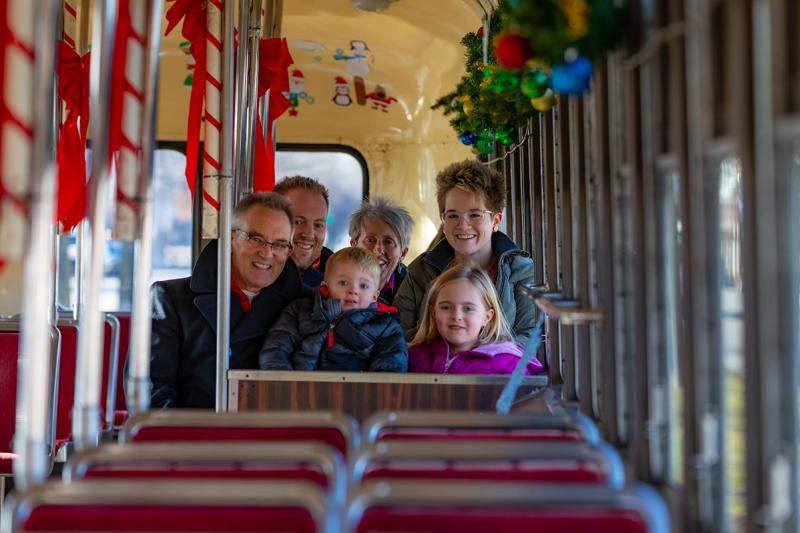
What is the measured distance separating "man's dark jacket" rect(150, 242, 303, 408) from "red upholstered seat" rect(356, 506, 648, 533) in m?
2.15

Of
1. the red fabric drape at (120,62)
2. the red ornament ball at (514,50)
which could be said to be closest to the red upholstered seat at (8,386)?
the red fabric drape at (120,62)

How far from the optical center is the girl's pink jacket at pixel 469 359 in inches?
139

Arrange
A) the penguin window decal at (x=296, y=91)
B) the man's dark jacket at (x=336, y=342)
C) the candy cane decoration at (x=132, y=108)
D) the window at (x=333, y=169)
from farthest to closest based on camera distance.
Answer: the window at (x=333, y=169) → the penguin window decal at (x=296, y=91) → the man's dark jacket at (x=336, y=342) → the candy cane decoration at (x=132, y=108)

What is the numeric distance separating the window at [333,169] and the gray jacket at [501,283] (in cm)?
279

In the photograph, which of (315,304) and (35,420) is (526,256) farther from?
(35,420)

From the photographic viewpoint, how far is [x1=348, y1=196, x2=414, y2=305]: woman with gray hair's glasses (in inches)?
189

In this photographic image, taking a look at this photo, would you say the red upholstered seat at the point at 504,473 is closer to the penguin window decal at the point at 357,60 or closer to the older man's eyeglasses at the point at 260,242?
the older man's eyeglasses at the point at 260,242

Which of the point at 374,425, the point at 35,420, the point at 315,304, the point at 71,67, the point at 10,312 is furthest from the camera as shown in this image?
the point at 10,312

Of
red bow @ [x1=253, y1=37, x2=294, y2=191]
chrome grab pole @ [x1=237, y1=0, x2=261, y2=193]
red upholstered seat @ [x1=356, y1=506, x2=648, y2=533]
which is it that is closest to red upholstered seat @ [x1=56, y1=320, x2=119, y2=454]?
chrome grab pole @ [x1=237, y1=0, x2=261, y2=193]

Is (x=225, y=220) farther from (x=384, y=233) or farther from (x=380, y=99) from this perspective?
(x=380, y=99)

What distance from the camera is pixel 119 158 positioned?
2641 mm

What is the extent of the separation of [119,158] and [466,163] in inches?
76.8

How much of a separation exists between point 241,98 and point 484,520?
10.3 feet

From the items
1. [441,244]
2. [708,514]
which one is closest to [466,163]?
[441,244]
